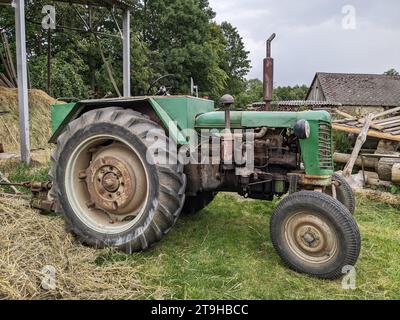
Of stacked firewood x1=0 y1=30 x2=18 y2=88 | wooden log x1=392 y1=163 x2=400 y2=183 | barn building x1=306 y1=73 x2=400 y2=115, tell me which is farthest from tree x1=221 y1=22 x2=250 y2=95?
wooden log x1=392 y1=163 x2=400 y2=183

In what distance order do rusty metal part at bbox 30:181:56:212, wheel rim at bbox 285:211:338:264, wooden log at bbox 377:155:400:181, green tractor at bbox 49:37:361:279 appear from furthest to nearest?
wooden log at bbox 377:155:400:181 < rusty metal part at bbox 30:181:56:212 < green tractor at bbox 49:37:361:279 < wheel rim at bbox 285:211:338:264

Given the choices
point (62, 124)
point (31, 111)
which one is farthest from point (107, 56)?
point (62, 124)

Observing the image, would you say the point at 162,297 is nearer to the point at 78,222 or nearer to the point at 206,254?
the point at 206,254

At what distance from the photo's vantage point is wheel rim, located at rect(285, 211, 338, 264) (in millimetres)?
2801

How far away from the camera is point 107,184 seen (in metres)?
3.29

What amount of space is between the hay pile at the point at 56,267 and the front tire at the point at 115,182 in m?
0.21

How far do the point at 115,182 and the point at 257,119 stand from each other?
1.40 metres

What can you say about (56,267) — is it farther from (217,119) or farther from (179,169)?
(217,119)

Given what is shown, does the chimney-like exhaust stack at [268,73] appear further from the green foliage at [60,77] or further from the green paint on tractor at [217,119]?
the green foliage at [60,77]

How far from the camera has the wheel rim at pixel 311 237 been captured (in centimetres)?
280

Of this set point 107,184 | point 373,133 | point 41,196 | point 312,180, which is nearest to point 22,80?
point 41,196

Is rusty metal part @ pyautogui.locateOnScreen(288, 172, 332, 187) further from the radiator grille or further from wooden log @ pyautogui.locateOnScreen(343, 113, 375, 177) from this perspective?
wooden log @ pyautogui.locateOnScreen(343, 113, 375, 177)

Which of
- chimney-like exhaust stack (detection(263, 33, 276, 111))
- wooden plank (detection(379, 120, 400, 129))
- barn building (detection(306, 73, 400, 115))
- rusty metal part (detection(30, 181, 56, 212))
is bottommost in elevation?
rusty metal part (detection(30, 181, 56, 212))

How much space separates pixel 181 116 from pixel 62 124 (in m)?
1.20
